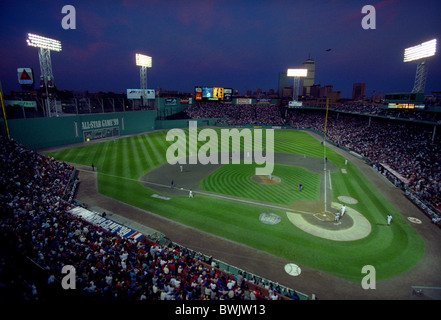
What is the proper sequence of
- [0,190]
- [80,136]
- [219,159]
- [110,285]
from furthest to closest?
[80,136], [219,159], [0,190], [110,285]

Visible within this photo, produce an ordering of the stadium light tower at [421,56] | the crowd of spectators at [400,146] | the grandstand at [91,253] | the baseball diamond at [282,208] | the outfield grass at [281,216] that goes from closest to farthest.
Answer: the grandstand at [91,253] → the outfield grass at [281,216] → the baseball diamond at [282,208] → the crowd of spectators at [400,146] → the stadium light tower at [421,56]

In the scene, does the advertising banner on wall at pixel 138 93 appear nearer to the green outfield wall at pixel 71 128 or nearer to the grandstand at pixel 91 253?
the green outfield wall at pixel 71 128

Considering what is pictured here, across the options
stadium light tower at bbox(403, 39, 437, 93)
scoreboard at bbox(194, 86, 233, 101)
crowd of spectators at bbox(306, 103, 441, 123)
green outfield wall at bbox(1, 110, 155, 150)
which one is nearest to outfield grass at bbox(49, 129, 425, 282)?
green outfield wall at bbox(1, 110, 155, 150)

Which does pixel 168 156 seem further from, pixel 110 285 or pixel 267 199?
pixel 110 285

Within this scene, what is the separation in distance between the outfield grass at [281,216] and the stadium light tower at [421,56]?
799 inches

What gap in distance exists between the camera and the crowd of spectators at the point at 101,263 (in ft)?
32.2

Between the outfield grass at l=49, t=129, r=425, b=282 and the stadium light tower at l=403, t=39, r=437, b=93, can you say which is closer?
the outfield grass at l=49, t=129, r=425, b=282

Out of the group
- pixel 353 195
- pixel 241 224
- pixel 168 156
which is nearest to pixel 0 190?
pixel 241 224

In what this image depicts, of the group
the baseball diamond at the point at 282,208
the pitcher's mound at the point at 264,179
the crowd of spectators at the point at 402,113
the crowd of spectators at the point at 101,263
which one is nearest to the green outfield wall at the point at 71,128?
the baseball diamond at the point at 282,208

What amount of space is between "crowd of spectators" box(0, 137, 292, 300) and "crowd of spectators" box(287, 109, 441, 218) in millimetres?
21330

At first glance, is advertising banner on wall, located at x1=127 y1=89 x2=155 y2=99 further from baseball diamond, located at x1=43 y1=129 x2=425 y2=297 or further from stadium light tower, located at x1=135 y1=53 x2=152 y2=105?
baseball diamond, located at x1=43 y1=129 x2=425 y2=297

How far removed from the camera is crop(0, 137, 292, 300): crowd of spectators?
9.82 meters
